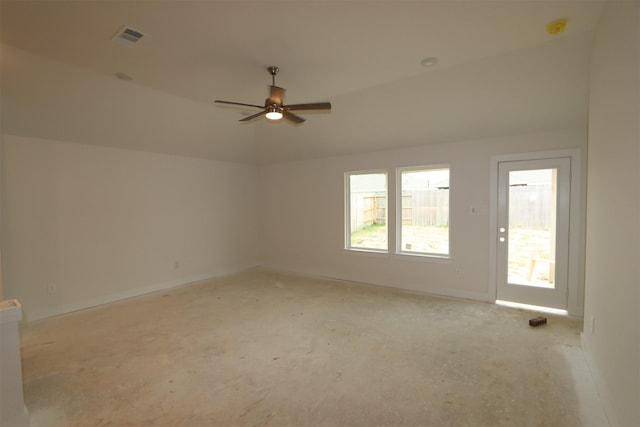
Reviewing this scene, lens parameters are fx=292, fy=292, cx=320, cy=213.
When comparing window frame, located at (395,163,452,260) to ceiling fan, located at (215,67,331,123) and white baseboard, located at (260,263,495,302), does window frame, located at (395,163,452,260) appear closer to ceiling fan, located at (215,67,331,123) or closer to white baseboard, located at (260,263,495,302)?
white baseboard, located at (260,263,495,302)

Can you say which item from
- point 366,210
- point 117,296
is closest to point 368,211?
point 366,210

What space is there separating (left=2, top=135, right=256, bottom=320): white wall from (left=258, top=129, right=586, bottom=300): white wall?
1.11 meters

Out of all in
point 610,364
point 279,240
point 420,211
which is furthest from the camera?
point 279,240

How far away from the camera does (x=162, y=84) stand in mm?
3391

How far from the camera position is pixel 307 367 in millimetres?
2670

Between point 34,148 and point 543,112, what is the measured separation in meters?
6.52

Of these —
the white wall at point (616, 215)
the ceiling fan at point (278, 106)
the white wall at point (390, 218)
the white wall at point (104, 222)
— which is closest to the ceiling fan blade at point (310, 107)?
the ceiling fan at point (278, 106)

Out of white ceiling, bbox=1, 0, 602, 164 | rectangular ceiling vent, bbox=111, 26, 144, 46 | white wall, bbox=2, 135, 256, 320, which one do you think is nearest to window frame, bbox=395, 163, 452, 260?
white ceiling, bbox=1, 0, 602, 164

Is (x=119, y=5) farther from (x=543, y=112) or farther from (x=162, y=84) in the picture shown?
→ (x=543, y=112)

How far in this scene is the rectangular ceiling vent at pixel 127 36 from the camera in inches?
92.6

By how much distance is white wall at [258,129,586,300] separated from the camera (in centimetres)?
432

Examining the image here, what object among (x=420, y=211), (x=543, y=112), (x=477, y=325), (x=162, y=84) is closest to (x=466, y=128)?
(x=543, y=112)

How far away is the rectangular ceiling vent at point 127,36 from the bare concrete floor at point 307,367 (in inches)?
114

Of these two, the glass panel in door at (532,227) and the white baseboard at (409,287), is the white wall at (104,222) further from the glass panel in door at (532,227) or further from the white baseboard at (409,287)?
the glass panel in door at (532,227)
